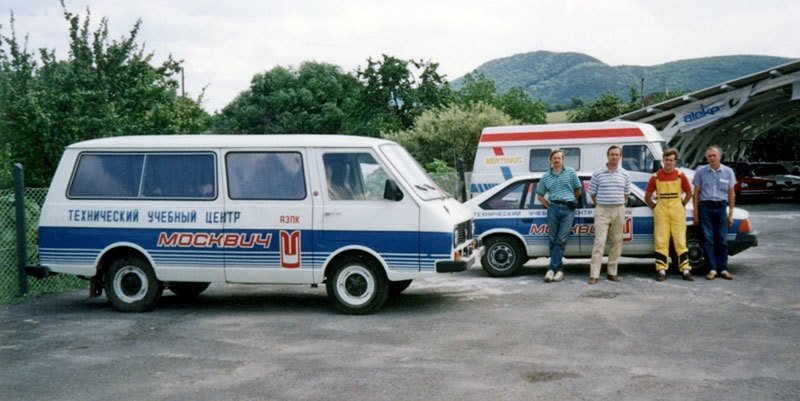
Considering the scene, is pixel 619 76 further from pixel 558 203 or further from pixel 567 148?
pixel 558 203

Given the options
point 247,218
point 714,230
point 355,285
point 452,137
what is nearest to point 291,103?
point 452,137

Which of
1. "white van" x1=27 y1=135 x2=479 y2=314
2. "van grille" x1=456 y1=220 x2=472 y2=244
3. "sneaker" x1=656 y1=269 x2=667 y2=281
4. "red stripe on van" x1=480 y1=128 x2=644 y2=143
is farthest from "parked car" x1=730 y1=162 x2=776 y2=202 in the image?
"white van" x1=27 y1=135 x2=479 y2=314

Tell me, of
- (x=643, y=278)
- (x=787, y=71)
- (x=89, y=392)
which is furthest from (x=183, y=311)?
(x=787, y=71)

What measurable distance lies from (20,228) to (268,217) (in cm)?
390

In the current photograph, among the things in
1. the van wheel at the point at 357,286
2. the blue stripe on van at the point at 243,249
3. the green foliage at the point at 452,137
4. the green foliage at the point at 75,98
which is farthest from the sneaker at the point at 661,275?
the green foliage at the point at 452,137

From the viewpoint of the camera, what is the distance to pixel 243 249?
9438 mm

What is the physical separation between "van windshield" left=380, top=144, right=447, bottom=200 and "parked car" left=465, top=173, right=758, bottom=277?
2.24 metres

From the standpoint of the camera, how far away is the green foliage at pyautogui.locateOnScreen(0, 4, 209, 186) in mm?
17578

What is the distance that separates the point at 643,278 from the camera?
38.0ft

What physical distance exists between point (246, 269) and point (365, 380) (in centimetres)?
348

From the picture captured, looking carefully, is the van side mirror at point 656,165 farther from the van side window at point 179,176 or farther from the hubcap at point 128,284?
the hubcap at point 128,284

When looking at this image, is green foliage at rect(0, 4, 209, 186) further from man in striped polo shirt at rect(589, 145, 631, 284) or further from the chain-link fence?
man in striped polo shirt at rect(589, 145, 631, 284)

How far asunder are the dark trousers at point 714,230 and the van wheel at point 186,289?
699 centimetres

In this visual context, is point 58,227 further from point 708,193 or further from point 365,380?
point 708,193
